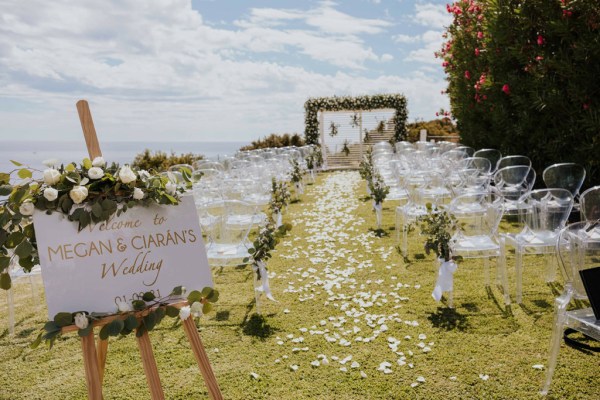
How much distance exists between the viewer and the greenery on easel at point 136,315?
6.58 ft

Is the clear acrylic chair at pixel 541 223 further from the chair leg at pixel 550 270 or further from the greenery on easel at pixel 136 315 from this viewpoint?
the greenery on easel at pixel 136 315

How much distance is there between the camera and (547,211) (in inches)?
165

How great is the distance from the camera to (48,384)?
3.30 m

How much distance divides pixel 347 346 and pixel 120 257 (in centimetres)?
207

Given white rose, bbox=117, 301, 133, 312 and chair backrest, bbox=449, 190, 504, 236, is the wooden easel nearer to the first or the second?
white rose, bbox=117, 301, 133, 312

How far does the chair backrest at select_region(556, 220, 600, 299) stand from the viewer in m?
2.85

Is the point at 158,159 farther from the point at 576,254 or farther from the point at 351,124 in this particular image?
the point at 576,254

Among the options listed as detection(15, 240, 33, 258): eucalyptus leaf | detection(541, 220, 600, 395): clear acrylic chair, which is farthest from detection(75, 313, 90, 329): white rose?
detection(541, 220, 600, 395): clear acrylic chair

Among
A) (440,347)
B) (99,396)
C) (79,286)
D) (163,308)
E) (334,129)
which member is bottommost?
(440,347)

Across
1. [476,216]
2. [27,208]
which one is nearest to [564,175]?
[476,216]

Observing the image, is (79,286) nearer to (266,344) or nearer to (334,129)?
(266,344)

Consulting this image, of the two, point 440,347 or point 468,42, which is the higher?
point 468,42

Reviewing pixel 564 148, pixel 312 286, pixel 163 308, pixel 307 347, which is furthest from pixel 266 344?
pixel 564 148

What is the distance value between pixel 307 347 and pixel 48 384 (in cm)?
186
